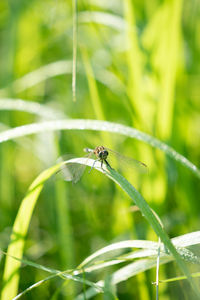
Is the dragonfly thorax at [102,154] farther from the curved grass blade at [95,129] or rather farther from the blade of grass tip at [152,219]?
the blade of grass tip at [152,219]

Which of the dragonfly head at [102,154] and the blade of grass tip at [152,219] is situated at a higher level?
the dragonfly head at [102,154]

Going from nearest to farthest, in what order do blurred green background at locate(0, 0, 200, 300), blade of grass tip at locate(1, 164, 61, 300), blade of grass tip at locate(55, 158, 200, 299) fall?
blade of grass tip at locate(55, 158, 200, 299), blade of grass tip at locate(1, 164, 61, 300), blurred green background at locate(0, 0, 200, 300)

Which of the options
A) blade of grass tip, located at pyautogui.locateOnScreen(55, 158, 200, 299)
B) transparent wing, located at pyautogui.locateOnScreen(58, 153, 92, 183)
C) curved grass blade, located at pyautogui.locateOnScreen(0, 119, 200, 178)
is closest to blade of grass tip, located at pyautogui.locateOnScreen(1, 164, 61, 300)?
transparent wing, located at pyautogui.locateOnScreen(58, 153, 92, 183)

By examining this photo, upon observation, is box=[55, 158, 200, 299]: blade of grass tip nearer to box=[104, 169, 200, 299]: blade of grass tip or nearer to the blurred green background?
box=[104, 169, 200, 299]: blade of grass tip

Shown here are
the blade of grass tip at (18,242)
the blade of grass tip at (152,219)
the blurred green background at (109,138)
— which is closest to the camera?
the blade of grass tip at (152,219)

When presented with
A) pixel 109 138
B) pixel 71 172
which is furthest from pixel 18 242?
pixel 109 138

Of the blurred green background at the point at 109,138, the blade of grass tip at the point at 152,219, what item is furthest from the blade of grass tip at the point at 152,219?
the blurred green background at the point at 109,138

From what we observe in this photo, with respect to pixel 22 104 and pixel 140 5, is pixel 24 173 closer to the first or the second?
pixel 22 104

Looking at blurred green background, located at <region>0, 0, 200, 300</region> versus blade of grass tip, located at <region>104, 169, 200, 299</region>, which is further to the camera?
blurred green background, located at <region>0, 0, 200, 300</region>

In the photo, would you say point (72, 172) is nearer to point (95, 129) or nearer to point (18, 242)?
point (95, 129)
